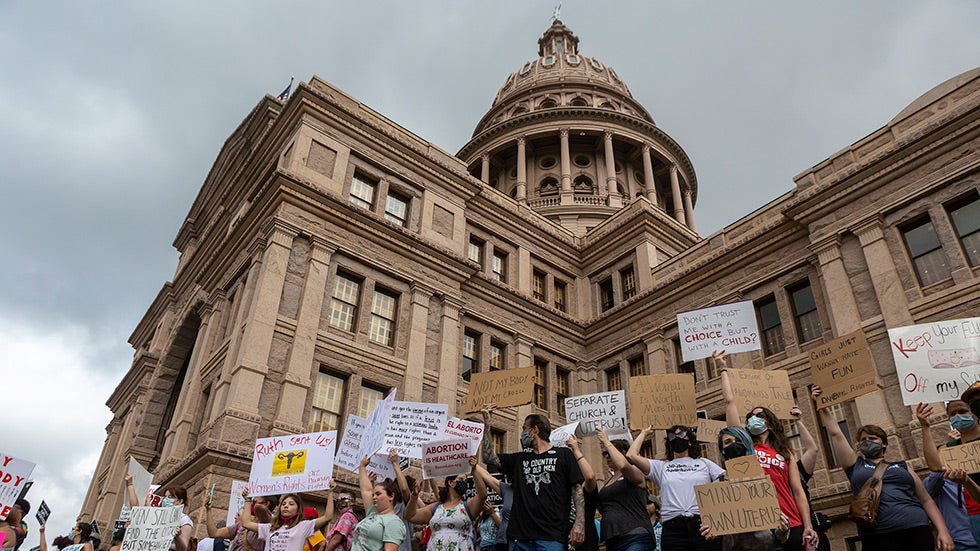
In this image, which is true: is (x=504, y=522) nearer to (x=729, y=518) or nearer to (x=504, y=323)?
→ (x=729, y=518)

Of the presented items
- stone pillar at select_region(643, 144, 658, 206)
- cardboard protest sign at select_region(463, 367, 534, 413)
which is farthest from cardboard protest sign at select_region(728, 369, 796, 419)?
stone pillar at select_region(643, 144, 658, 206)

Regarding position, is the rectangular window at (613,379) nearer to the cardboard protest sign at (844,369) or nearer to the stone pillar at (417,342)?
the stone pillar at (417,342)

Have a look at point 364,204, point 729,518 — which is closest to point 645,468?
point 729,518

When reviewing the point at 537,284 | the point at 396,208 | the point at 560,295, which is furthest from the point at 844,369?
the point at 560,295

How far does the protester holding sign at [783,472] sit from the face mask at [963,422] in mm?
1484

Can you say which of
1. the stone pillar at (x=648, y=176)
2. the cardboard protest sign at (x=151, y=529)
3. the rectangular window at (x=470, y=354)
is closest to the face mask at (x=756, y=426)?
the cardboard protest sign at (x=151, y=529)

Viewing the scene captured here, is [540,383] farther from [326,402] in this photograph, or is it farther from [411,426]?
[411,426]

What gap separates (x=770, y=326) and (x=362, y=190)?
14.1 m

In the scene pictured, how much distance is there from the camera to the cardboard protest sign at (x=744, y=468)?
5.50 meters

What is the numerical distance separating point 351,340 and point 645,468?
45.7 feet

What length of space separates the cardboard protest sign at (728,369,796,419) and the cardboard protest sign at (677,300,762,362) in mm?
1353

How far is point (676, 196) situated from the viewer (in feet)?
136

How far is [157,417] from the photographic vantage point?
26719 millimetres

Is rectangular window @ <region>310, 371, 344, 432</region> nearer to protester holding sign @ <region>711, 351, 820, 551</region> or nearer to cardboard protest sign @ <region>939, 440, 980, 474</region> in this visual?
protester holding sign @ <region>711, 351, 820, 551</region>
